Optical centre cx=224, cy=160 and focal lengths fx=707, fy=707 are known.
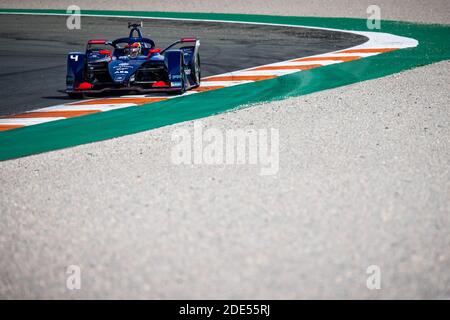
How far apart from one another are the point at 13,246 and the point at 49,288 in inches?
30.3

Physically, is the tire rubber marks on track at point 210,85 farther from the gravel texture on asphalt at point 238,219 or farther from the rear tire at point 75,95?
the gravel texture on asphalt at point 238,219

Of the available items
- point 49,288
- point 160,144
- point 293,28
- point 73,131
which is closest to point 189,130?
point 160,144

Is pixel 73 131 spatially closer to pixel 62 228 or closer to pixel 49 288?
pixel 62 228

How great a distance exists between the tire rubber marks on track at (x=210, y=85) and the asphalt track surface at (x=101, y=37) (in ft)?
1.36

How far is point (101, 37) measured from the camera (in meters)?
21.5

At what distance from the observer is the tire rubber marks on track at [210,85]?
379 inches

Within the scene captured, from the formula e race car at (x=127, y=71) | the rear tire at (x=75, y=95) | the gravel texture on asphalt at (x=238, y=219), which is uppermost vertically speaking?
the formula e race car at (x=127, y=71)

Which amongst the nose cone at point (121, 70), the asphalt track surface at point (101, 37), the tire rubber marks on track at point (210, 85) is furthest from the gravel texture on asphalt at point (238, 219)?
the asphalt track surface at point (101, 37)

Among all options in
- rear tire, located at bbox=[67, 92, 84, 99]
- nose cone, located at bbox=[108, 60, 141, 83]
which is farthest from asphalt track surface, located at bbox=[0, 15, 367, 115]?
nose cone, located at bbox=[108, 60, 141, 83]

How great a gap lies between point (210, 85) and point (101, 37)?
10378 mm

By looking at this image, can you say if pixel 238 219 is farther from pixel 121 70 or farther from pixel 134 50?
pixel 134 50

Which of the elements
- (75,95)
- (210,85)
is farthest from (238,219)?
(210,85)

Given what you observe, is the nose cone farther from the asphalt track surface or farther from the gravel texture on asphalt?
the gravel texture on asphalt

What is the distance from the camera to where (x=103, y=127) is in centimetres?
897
